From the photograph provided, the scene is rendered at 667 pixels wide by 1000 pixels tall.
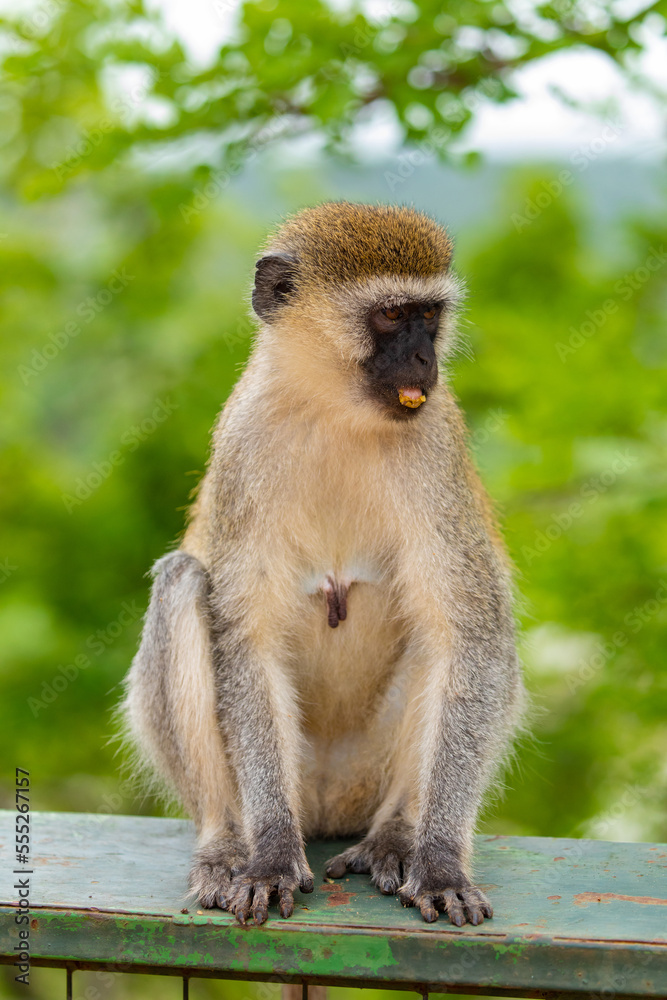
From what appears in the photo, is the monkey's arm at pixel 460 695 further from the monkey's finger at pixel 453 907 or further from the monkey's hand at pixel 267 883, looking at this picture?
the monkey's hand at pixel 267 883

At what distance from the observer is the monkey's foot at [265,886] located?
3.11 meters

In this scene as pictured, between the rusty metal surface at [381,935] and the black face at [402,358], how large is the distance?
175cm

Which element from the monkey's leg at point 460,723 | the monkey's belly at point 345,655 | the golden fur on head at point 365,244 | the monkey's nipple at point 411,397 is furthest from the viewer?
the monkey's belly at point 345,655

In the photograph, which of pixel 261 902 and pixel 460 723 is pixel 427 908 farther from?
pixel 460 723

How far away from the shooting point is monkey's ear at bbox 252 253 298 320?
4.04m

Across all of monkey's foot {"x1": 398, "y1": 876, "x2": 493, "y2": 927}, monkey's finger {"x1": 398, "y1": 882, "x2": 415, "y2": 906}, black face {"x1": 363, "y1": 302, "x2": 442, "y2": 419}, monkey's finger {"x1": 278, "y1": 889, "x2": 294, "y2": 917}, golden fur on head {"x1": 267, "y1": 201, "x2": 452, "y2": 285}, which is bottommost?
monkey's finger {"x1": 398, "y1": 882, "x2": 415, "y2": 906}

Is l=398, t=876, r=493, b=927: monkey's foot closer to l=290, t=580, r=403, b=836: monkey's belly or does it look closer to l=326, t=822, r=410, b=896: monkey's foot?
l=326, t=822, r=410, b=896: monkey's foot

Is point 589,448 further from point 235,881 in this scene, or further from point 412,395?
point 235,881

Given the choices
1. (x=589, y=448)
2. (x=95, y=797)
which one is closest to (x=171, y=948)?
(x=589, y=448)

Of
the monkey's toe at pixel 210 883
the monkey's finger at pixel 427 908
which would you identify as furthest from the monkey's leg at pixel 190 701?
the monkey's finger at pixel 427 908

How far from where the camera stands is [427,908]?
3141 mm

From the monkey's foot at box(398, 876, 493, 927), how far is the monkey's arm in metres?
0.07

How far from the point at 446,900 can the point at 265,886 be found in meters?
0.58

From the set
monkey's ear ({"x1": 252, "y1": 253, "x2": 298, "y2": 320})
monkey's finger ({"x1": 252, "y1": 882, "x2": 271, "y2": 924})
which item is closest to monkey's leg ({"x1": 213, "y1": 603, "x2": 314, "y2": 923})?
monkey's finger ({"x1": 252, "y1": 882, "x2": 271, "y2": 924})
